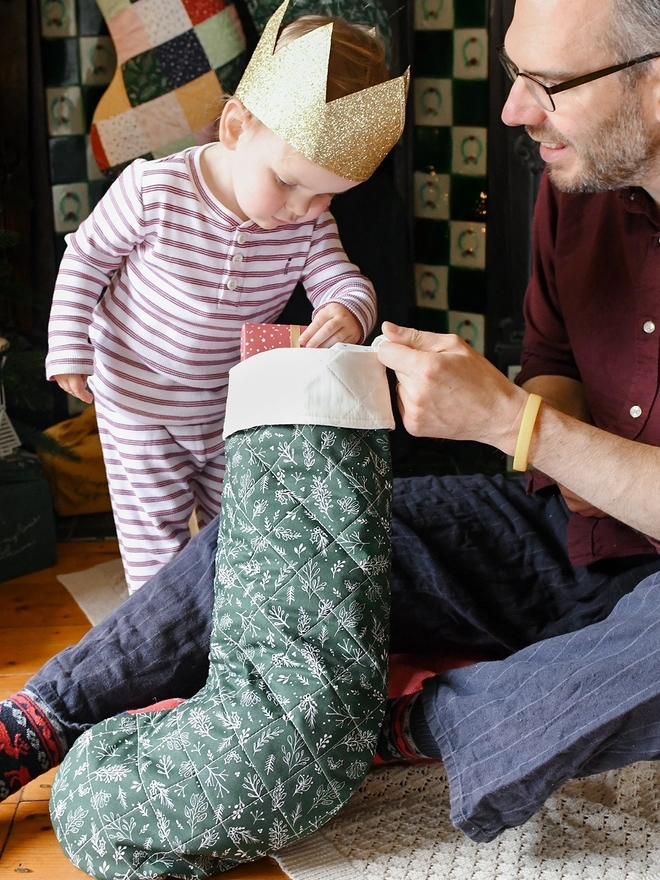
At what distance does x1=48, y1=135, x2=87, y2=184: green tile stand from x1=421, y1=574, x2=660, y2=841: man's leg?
58.8 inches

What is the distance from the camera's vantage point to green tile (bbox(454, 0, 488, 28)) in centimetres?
209

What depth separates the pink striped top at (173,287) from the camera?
1.42m

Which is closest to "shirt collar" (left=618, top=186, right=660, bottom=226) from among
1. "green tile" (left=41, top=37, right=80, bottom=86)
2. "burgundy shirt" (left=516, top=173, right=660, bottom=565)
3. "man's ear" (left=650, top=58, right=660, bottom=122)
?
"burgundy shirt" (left=516, top=173, right=660, bottom=565)

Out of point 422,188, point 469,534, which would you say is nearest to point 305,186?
point 469,534

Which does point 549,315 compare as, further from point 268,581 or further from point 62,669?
point 62,669

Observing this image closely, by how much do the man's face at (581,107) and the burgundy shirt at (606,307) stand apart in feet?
0.29

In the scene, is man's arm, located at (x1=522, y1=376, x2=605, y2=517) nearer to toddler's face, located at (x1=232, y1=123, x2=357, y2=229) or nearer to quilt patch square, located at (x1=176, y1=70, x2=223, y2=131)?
toddler's face, located at (x1=232, y1=123, x2=357, y2=229)

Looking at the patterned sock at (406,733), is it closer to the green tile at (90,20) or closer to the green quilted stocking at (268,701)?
the green quilted stocking at (268,701)

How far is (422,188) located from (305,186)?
38.2 inches

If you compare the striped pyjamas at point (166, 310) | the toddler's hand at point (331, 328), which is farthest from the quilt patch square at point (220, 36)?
the toddler's hand at point (331, 328)

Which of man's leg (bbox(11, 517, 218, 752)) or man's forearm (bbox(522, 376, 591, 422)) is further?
man's forearm (bbox(522, 376, 591, 422))

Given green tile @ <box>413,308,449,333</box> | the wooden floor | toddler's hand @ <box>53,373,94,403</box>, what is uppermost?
toddler's hand @ <box>53,373,94,403</box>

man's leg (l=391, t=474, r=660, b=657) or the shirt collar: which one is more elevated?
the shirt collar

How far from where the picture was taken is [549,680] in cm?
106
